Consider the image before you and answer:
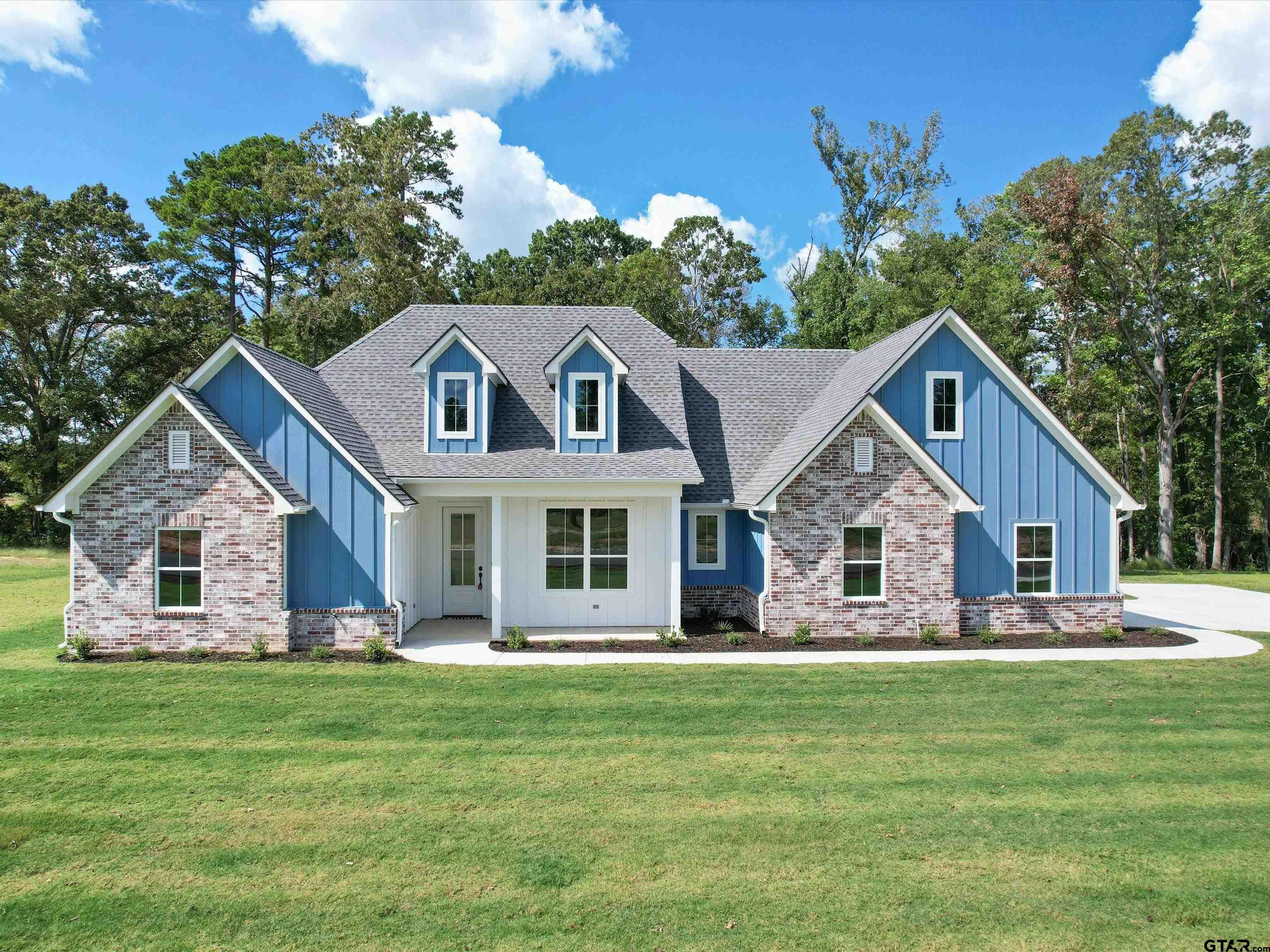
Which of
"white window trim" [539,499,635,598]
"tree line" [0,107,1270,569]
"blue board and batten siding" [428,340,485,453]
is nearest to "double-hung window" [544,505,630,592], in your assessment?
"white window trim" [539,499,635,598]

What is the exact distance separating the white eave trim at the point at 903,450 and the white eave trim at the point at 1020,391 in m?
1.21

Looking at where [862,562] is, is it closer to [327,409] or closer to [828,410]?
[828,410]

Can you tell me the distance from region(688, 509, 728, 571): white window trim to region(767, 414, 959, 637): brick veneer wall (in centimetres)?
231

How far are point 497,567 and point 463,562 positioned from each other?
7.22 ft

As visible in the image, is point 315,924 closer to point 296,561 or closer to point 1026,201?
point 296,561

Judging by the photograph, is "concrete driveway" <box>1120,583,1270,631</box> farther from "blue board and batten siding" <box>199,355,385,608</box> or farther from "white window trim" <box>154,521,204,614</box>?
"white window trim" <box>154,521,204,614</box>

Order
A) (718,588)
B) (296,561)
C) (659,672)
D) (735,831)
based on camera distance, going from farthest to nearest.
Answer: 1. (718,588)
2. (296,561)
3. (659,672)
4. (735,831)

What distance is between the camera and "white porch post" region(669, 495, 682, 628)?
596 inches

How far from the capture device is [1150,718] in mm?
10234

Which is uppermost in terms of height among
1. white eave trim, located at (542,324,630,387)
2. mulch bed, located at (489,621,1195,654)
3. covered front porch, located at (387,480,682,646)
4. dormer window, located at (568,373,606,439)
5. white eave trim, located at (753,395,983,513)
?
white eave trim, located at (542,324,630,387)

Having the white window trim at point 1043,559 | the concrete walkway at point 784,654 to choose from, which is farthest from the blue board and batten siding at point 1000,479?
the concrete walkway at point 784,654

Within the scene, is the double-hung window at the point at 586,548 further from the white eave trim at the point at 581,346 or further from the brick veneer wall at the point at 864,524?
the brick veneer wall at the point at 864,524

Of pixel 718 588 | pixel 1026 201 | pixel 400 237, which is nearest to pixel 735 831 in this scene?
pixel 718 588

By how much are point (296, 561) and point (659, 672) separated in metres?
7.27
